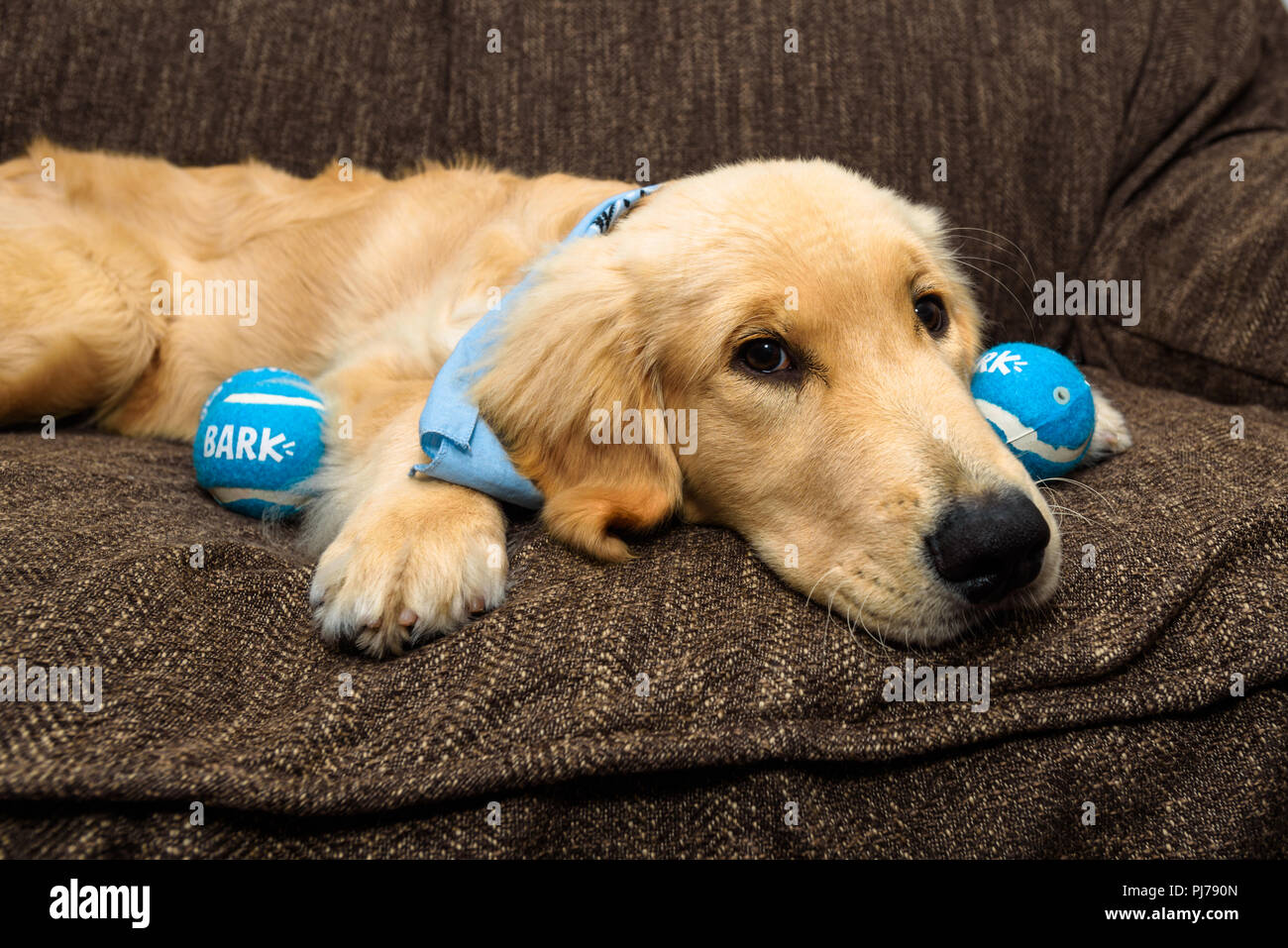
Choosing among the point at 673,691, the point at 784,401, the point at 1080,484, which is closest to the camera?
the point at 673,691

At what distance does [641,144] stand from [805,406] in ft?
5.64

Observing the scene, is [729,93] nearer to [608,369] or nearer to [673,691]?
[608,369]

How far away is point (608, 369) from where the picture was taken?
1.79 m

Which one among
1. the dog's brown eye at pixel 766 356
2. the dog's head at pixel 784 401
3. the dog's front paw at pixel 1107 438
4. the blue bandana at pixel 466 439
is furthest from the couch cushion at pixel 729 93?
the dog's brown eye at pixel 766 356

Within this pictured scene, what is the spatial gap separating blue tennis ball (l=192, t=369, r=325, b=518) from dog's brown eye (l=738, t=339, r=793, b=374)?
1060 mm

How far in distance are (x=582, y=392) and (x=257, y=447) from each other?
2.56ft

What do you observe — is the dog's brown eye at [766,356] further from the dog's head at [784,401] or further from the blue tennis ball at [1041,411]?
the blue tennis ball at [1041,411]

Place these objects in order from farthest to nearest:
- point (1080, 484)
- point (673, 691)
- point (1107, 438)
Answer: point (1107, 438), point (1080, 484), point (673, 691)

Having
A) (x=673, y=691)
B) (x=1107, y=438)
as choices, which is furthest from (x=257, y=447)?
(x=1107, y=438)

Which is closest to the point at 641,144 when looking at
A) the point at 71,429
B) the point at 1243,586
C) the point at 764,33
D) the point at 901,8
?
the point at 764,33

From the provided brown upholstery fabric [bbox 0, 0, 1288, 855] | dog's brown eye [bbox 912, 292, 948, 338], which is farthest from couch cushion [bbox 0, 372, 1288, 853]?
dog's brown eye [bbox 912, 292, 948, 338]

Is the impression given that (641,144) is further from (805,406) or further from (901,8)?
(805,406)

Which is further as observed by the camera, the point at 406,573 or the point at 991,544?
the point at 406,573

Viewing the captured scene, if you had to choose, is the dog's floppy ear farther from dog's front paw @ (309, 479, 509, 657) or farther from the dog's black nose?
the dog's black nose
